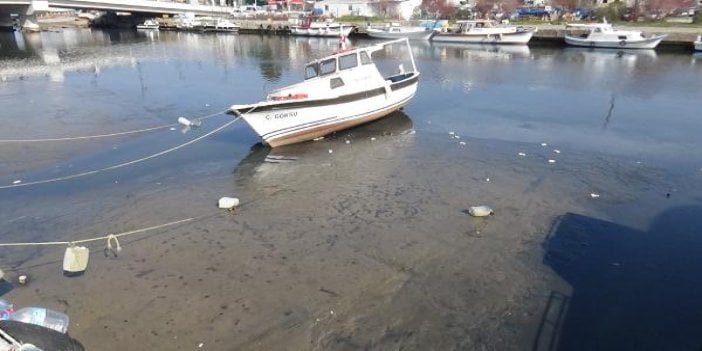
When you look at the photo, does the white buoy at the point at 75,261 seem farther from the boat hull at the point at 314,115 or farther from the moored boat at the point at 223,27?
the moored boat at the point at 223,27

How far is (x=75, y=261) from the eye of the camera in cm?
888

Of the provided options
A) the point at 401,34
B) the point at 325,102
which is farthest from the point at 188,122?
A: the point at 401,34

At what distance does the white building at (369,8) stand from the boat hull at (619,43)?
46957 mm

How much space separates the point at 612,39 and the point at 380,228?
4272cm

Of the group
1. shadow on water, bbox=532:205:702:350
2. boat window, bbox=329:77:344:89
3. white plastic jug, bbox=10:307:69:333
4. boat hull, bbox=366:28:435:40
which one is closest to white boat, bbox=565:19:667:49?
boat hull, bbox=366:28:435:40

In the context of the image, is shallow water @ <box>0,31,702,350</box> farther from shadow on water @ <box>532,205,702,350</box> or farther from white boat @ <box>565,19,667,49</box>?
white boat @ <box>565,19,667,49</box>

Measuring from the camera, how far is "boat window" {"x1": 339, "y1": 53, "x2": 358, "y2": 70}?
58.3 ft

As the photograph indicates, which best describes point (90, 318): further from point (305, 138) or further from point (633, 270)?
point (305, 138)

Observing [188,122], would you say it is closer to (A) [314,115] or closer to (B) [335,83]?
(A) [314,115]

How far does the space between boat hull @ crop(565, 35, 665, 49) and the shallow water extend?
23299mm

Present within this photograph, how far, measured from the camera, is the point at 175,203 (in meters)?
12.1

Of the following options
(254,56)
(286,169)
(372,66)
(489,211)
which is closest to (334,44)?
(254,56)

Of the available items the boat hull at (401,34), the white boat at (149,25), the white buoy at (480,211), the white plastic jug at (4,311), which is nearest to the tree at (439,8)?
the boat hull at (401,34)

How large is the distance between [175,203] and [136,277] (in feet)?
11.5
